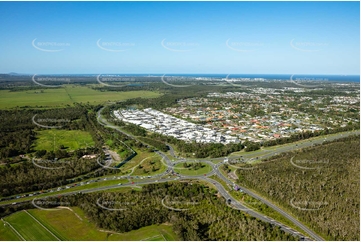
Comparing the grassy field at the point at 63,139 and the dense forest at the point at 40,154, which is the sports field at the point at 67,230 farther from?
the grassy field at the point at 63,139

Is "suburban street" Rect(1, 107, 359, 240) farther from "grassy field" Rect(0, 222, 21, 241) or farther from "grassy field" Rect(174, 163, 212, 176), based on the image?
"grassy field" Rect(0, 222, 21, 241)

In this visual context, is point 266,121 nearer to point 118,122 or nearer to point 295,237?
point 118,122

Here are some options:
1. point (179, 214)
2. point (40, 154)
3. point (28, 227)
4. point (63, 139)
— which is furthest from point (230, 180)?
point (63, 139)

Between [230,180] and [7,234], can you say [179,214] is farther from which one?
[7,234]

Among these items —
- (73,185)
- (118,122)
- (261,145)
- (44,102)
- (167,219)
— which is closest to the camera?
(167,219)

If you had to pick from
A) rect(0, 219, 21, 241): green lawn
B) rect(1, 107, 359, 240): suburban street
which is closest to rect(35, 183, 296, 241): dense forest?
rect(1, 107, 359, 240): suburban street

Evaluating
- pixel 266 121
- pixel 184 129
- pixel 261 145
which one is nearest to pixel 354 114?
pixel 266 121
